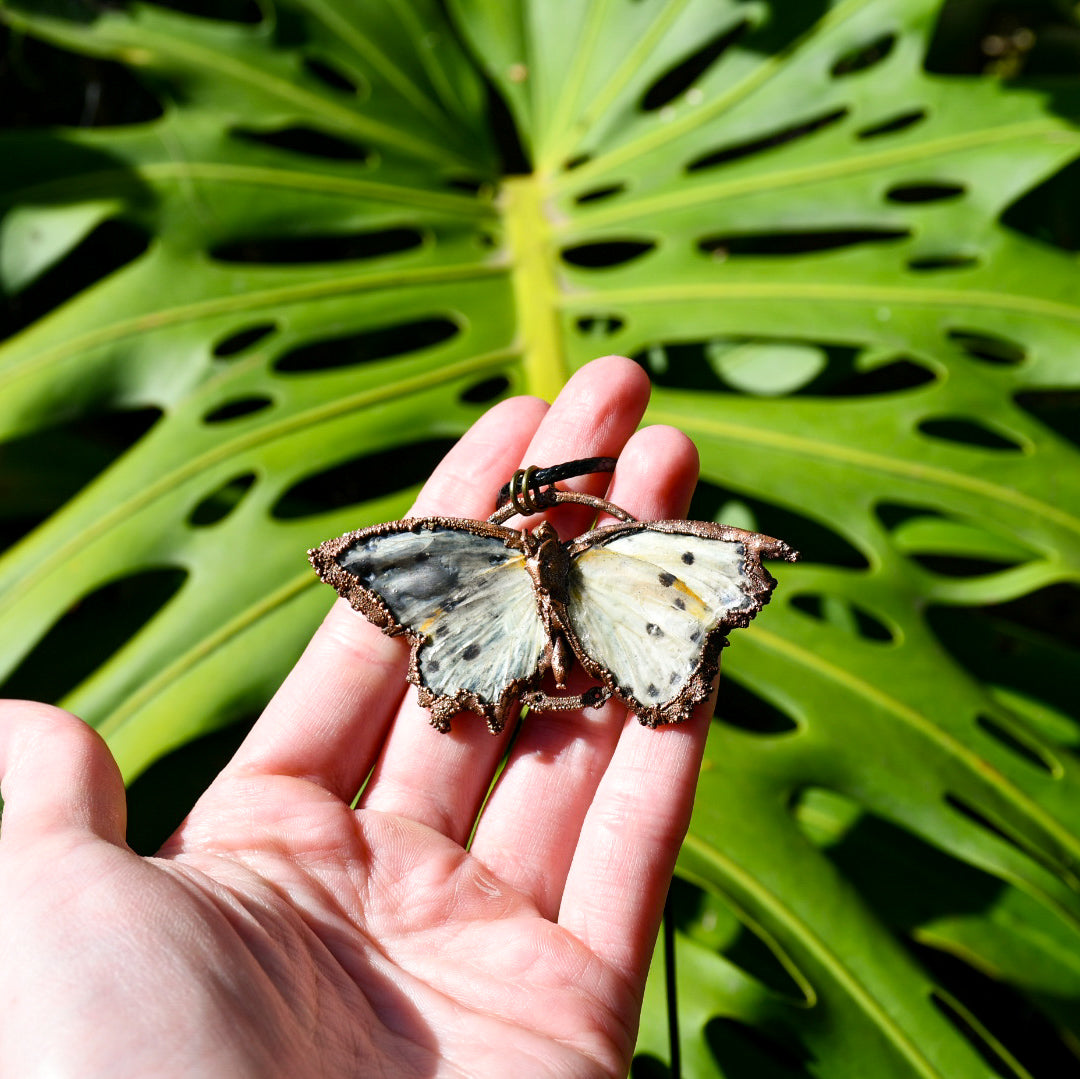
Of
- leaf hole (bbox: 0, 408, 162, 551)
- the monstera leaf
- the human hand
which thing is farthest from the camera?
leaf hole (bbox: 0, 408, 162, 551)

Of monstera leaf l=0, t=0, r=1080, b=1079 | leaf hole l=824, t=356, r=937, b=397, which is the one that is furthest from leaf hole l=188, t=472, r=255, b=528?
leaf hole l=824, t=356, r=937, b=397

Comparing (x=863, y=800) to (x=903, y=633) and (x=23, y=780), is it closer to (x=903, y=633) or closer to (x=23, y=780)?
(x=903, y=633)

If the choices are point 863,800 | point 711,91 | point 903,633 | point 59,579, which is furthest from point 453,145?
point 863,800

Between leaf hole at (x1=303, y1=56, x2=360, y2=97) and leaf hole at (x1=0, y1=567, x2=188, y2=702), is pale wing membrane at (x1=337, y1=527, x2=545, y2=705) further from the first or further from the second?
leaf hole at (x1=303, y1=56, x2=360, y2=97)

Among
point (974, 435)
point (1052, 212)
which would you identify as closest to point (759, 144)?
point (1052, 212)

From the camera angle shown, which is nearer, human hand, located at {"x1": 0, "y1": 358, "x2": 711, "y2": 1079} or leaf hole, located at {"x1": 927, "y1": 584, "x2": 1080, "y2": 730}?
human hand, located at {"x1": 0, "y1": 358, "x2": 711, "y2": 1079}

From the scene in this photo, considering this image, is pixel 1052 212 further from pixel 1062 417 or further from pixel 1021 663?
pixel 1021 663
